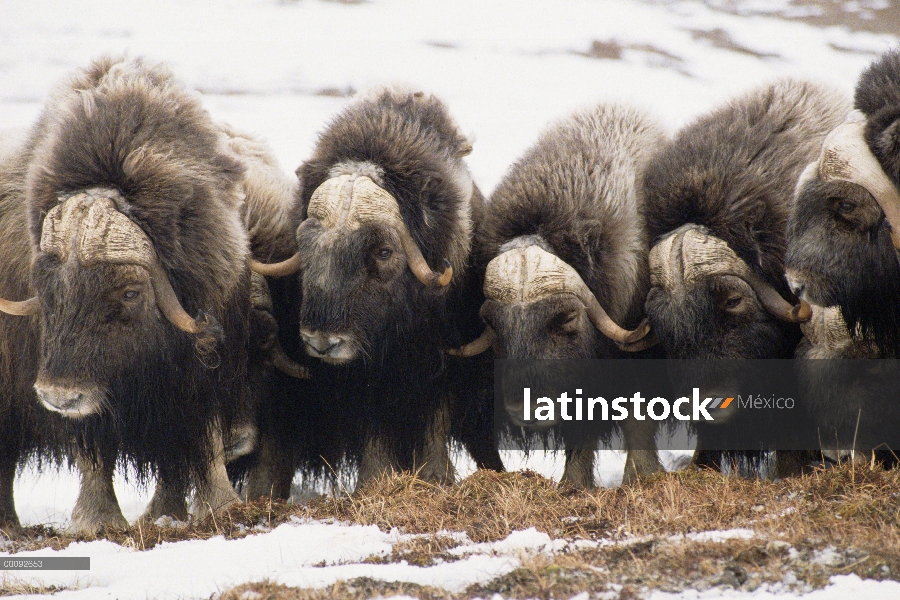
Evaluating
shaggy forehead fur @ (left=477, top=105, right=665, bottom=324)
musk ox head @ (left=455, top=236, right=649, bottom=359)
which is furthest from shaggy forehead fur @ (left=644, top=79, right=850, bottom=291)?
musk ox head @ (left=455, top=236, right=649, bottom=359)

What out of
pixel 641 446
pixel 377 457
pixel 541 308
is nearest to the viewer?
pixel 541 308

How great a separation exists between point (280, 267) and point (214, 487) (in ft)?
3.10

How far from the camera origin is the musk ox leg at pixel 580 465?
14.6 feet

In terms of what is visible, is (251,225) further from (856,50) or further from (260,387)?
(856,50)

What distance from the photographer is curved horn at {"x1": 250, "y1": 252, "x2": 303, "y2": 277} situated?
13.4ft

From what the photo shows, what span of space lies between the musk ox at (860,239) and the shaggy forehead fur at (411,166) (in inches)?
56.4

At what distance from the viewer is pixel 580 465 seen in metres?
4.49

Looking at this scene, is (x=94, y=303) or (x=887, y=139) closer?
(x=887, y=139)

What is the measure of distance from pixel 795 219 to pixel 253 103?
464 cm

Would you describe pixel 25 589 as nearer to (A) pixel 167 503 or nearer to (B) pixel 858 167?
(A) pixel 167 503

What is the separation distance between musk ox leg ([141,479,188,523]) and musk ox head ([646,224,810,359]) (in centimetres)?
210

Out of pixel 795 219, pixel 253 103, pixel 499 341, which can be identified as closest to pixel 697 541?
pixel 795 219

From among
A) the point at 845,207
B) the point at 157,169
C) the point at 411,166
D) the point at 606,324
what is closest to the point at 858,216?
the point at 845,207

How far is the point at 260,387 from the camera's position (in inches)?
166
